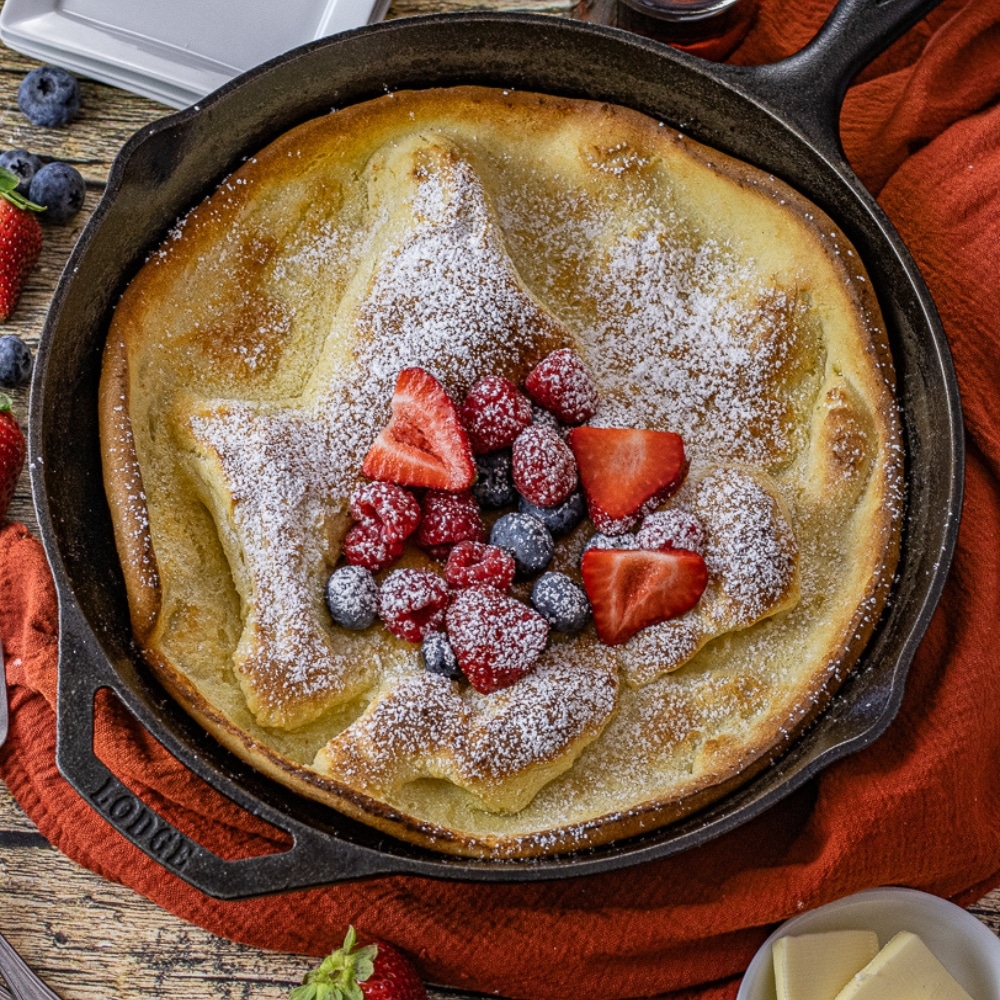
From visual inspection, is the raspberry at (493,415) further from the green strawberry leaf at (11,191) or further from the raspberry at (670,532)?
the green strawberry leaf at (11,191)

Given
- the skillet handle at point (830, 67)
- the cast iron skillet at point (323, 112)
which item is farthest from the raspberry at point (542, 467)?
the skillet handle at point (830, 67)

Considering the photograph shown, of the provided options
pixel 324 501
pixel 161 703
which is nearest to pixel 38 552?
pixel 161 703

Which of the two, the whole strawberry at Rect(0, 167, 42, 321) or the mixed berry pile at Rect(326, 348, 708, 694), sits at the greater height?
the mixed berry pile at Rect(326, 348, 708, 694)

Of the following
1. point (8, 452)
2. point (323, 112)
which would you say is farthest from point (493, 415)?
point (8, 452)

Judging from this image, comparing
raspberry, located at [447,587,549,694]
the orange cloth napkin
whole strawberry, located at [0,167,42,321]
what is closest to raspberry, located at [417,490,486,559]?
raspberry, located at [447,587,549,694]

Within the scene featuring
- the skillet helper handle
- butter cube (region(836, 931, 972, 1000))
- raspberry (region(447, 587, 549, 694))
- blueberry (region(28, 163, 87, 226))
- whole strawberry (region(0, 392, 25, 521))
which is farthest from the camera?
blueberry (region(28, 163, 87, 226))

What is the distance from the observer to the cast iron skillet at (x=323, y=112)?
189 centimetres

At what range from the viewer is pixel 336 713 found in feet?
6.73

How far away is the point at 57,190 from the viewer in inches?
96.7

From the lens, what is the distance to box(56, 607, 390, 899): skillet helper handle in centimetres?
184

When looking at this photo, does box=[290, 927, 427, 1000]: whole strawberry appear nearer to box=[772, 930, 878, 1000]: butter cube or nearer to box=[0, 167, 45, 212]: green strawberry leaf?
box=[772, 930, 878, 1000]: butter cube

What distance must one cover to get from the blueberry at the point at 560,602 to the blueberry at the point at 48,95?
1505mm

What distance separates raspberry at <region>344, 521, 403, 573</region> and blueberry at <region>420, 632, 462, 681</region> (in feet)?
0.53

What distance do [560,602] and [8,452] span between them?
1.18 meters
